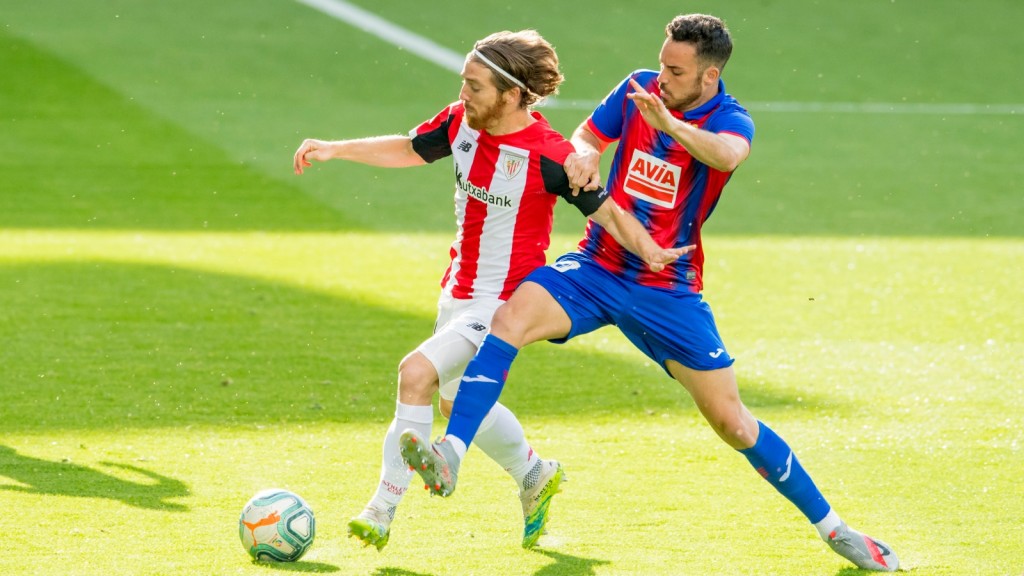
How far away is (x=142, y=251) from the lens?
1127 centimetres

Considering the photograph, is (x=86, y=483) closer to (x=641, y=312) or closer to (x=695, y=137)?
(x=641, y=312)

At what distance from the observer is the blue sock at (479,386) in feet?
16.3

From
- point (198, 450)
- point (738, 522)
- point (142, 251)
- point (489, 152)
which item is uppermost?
point (489, 152)

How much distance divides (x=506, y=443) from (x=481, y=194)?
99 centimetres

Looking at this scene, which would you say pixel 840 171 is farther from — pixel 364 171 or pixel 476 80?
pixel 476 80

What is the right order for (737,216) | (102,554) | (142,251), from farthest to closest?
(737,216) < (142,251) < (102,554)

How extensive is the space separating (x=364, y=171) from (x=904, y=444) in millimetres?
8638

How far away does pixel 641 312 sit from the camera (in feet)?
17.6

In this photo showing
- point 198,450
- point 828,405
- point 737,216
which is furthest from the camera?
point 737,216

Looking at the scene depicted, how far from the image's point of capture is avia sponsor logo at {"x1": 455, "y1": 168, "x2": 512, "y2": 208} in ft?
17.9

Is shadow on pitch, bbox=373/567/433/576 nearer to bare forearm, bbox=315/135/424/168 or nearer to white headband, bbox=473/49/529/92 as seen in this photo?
bare forearm, bbox=315/135/424/168

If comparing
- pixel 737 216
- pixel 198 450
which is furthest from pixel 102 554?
pixel 737 216

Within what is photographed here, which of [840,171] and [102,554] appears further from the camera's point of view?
[840,171]

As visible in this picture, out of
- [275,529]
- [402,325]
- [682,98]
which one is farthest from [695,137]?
[402,325]
